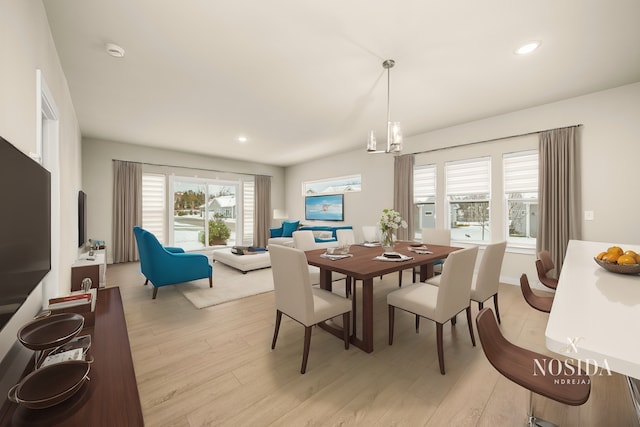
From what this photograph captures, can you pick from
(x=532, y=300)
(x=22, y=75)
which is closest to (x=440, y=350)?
(x=532, y=300)

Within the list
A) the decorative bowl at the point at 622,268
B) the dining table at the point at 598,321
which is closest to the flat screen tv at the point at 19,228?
the dining table at the point at 598,321

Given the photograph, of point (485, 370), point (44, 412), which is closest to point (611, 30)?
point (485, 370)

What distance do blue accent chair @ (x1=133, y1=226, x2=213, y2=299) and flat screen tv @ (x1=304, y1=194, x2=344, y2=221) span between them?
390 centimetres

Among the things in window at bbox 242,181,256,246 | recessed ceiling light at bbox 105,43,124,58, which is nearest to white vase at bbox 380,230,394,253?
recessed ceiling light at bbox 105,43,124,58

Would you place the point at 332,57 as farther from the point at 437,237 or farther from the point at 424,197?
the point at 424,197

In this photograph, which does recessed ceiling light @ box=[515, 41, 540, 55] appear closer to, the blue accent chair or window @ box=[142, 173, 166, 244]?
the blue accent chair

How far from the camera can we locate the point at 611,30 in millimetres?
2209

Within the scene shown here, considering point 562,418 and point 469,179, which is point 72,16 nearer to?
point 562,418

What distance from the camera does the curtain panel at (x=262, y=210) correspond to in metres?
7.91

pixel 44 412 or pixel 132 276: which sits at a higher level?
pixel 44 412

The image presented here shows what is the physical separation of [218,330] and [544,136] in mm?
4885

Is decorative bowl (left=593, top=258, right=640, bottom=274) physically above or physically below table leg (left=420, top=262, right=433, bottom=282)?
above

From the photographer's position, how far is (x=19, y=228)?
989mm

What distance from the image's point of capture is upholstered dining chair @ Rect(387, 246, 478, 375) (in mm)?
1889
